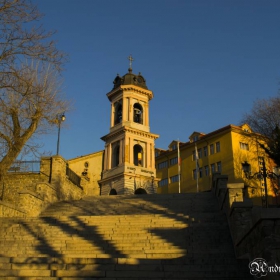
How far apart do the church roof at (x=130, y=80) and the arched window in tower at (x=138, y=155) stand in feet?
25.0

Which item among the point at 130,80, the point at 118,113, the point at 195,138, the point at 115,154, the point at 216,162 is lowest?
the point at 115,154

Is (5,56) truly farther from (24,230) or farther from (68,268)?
(68,268)

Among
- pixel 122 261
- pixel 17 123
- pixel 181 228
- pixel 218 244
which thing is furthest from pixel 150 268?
pixel 17 123

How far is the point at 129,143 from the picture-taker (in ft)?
140

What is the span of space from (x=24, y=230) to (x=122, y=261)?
6318mm

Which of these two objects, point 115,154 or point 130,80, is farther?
point 130,80

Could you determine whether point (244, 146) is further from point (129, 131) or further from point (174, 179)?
point (129, 131)

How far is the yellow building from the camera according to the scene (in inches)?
2005

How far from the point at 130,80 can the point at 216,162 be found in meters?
17.9

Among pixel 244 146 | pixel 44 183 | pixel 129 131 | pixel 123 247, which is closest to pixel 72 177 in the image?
pixel 44 183

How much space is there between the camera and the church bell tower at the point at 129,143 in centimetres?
4178

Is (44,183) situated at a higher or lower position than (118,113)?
lower

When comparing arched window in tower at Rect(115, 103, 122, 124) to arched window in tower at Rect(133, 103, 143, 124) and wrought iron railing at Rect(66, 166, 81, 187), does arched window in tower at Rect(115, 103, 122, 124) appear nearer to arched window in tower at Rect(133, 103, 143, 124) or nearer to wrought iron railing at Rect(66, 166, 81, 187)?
arched window in tower at Rect(133, 103, 143, 124)

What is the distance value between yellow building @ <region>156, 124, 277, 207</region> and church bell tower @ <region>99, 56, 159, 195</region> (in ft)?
20.8
